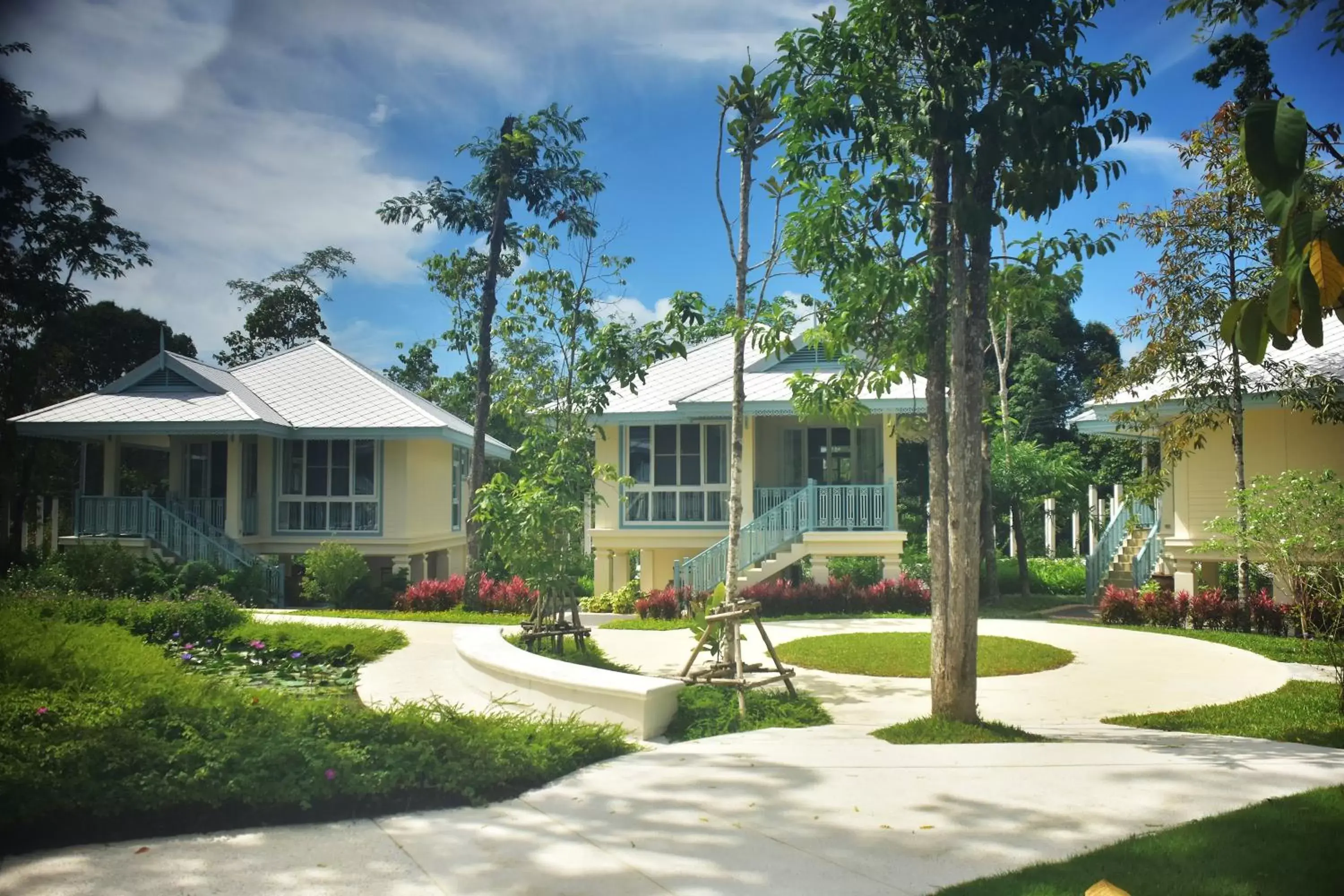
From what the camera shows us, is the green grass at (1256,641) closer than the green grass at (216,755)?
No

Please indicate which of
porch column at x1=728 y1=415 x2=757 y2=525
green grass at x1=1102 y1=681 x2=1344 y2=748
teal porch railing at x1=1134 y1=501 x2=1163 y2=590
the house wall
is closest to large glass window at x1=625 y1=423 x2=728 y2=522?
porch column at x1=728 y1=415 x2=757 y2=525

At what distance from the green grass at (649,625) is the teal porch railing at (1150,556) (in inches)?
396

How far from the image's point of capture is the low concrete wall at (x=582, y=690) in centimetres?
828

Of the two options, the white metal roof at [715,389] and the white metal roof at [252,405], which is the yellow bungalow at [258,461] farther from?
the white metal roof at [715,389]

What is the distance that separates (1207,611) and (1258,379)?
4.34 metres

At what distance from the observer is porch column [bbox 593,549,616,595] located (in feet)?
76.5

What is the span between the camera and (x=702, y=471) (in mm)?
23078

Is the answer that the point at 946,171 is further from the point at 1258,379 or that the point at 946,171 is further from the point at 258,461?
the point at 258,461

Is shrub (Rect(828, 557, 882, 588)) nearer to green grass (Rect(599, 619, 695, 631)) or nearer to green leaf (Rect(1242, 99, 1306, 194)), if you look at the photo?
green grass (Rect(599, 619, 695, 631))

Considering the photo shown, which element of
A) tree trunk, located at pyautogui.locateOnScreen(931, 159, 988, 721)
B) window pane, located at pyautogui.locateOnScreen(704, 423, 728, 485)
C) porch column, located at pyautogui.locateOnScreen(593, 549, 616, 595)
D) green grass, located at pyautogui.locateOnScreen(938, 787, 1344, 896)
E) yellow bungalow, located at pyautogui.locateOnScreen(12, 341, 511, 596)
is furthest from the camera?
porch column, located at pyautogui.locateOnScreen(593, 549, 616, 595)

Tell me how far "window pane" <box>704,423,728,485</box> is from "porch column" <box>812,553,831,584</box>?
124 inches

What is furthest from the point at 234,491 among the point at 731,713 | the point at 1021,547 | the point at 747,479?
the point at 1021,547

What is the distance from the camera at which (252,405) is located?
22.4 m

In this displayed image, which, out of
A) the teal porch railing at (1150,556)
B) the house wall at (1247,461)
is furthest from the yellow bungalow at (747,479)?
the house wall at (1247,461)
